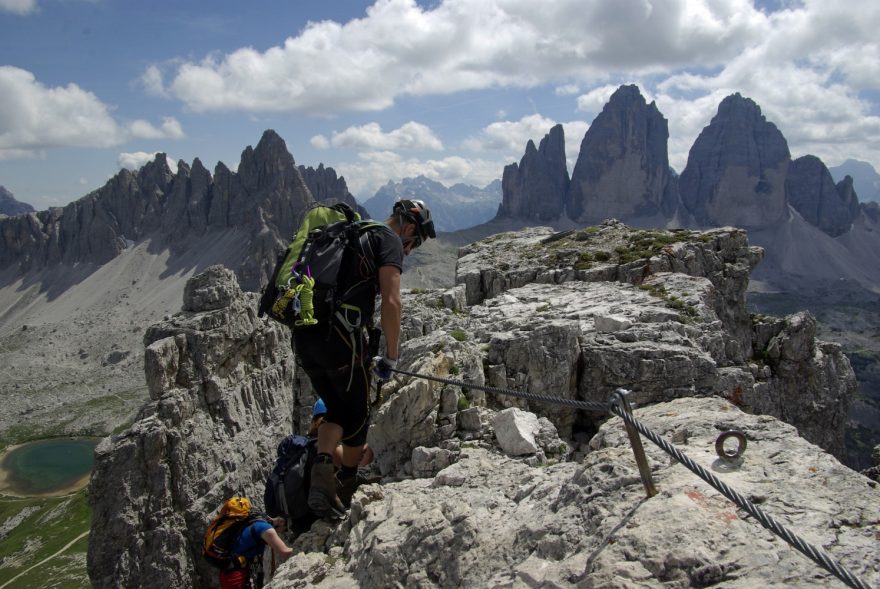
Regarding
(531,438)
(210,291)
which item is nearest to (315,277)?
(531,438)

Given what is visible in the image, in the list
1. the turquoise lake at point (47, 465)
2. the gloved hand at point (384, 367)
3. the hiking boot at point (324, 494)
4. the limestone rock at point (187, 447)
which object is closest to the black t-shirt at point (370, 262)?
the gloved hand at point (384, 367)

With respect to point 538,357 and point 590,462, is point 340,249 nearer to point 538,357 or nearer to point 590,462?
point 590,462

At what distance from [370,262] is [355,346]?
1257mm

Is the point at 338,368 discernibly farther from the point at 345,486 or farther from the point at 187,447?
the point at 187,447

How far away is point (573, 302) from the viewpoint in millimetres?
21906

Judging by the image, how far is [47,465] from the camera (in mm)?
113500

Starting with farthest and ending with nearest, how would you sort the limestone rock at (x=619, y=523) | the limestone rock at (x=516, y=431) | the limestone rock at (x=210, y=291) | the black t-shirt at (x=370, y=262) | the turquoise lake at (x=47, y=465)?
the turquoise lake at (x=47, y=465)
the limestone rock at (x=210, y=291)
the limestone rock at (x=516, y=431)
the black t-shirt at (x=370, y=262)
the limestone rock at (x=619, y=523)

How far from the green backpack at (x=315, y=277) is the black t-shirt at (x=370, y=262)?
4cm

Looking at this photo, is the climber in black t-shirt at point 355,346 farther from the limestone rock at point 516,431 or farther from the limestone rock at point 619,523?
the limestone rock at point 516,431

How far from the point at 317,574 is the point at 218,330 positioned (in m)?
30.5

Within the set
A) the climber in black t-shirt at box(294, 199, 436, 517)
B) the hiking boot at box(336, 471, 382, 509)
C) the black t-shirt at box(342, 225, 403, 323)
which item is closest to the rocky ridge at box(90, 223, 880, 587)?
the hiking boot at box(336, 471, 382, 509)

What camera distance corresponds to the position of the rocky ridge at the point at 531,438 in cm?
473

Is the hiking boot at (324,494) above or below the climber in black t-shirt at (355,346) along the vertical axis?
below

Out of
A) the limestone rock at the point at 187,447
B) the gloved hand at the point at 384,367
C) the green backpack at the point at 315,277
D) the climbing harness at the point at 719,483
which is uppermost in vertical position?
the green backpack at the point at 315,277
